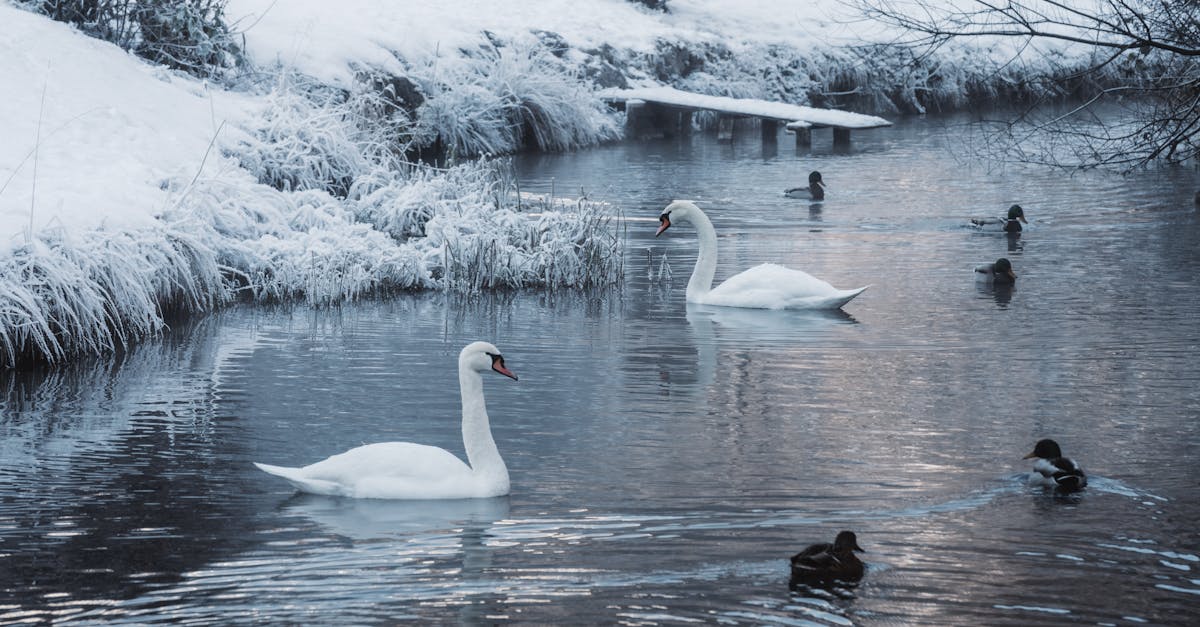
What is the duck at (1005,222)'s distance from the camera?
64.4 ft

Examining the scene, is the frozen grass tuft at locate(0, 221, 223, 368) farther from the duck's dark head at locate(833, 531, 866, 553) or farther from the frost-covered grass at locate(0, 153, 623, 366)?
the duck's dark head at locate(833, 531, 866, 553)

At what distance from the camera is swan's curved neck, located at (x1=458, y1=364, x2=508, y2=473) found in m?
8.55

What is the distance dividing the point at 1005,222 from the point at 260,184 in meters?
8.85

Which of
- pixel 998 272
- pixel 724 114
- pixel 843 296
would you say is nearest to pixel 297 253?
pixel 843 296

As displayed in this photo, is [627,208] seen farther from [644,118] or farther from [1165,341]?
[644,118]

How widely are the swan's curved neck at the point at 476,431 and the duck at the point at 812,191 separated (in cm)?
1489

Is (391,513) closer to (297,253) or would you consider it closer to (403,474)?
(403,474)

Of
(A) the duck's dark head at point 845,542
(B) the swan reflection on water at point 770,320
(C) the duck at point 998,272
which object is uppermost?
(C) the duck at point 998,272

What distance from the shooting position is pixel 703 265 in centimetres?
1545

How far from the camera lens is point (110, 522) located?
802 cm

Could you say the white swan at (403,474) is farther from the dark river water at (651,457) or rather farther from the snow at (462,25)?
the snow at (462,25)

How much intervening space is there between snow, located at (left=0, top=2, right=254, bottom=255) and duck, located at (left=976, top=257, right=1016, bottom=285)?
315 inches

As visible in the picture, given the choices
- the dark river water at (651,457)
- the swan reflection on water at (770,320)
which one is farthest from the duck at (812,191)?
the swan reflection on water at (770,320)

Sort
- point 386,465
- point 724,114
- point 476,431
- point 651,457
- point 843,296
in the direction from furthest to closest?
point 724,114, point 843,296, point 651,457, point 476,431, point 386,465
